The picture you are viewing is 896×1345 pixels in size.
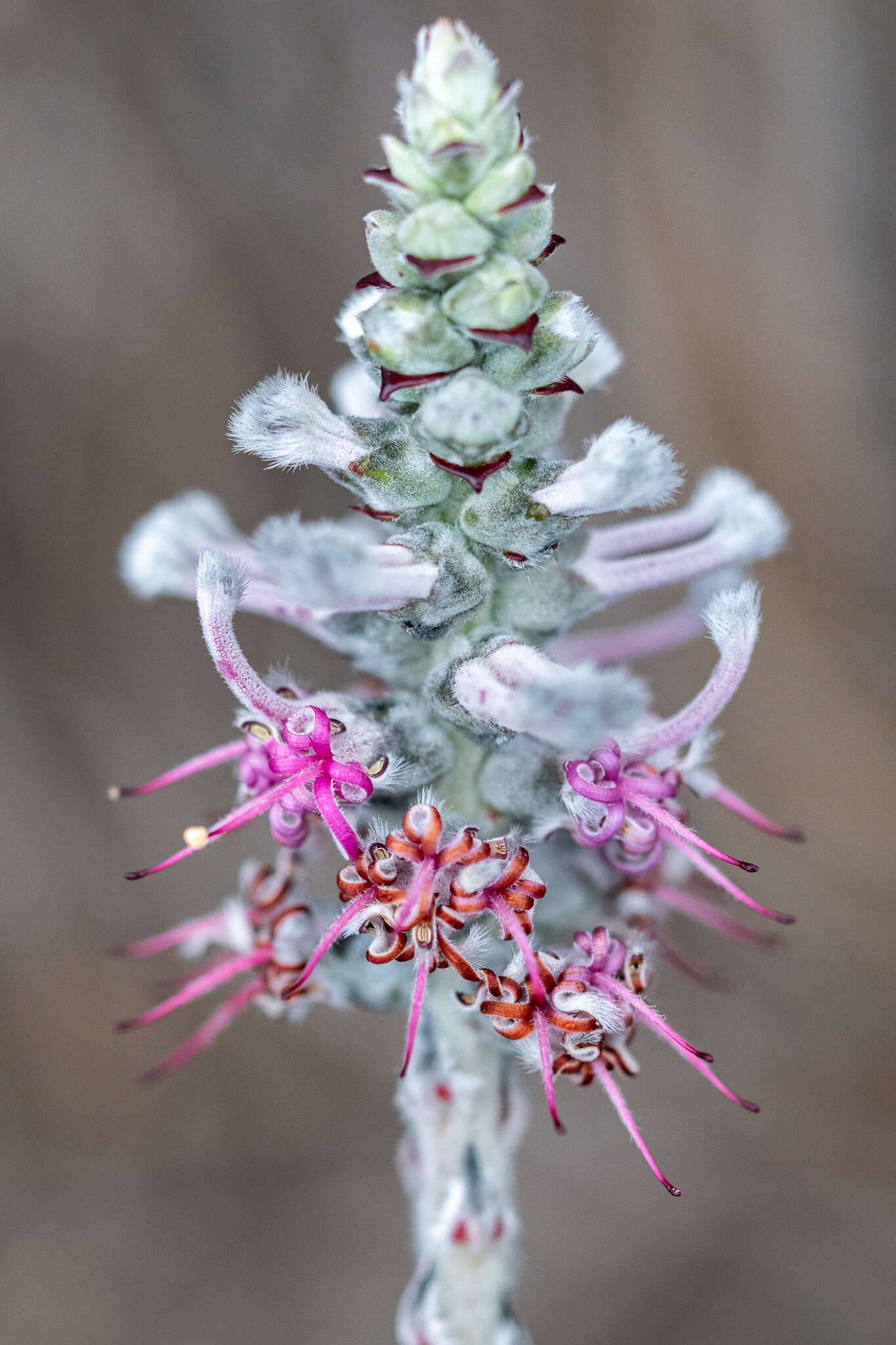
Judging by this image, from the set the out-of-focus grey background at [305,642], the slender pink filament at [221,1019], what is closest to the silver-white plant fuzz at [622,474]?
the slender pink filament at [221,1019]

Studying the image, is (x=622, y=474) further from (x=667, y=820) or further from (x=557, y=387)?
(x=667, y=820)

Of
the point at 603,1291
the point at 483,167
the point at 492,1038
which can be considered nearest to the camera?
the point at 483,167

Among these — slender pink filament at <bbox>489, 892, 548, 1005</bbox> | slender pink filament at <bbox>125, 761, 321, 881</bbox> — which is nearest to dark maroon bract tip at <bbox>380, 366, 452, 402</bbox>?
slender pink filament at <bbox>125, 761, 321, 881</bbox>

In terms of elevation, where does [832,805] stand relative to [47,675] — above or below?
below

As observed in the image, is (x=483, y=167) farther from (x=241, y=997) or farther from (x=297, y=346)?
(x=297, y=346)

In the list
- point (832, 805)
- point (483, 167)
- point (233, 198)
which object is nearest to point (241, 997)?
point (483, 167)

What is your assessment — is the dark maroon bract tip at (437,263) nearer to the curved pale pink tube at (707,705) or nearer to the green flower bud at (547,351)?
the green flower bud at (547,351)

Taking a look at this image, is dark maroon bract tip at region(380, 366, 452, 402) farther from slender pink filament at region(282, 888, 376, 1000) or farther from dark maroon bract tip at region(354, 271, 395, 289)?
slender pink filament at region(282, 888, 376, 1000)
